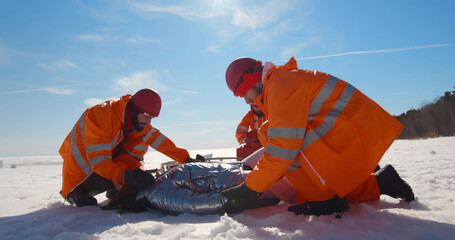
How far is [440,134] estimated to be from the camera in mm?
21922

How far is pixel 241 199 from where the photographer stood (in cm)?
195

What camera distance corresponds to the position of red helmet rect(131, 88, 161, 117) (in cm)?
316

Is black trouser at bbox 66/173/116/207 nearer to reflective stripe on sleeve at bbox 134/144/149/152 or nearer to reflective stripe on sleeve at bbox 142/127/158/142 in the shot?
reflective stripe on sleeve at bbox 134/144/149/152

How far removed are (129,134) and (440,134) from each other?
26.3 m

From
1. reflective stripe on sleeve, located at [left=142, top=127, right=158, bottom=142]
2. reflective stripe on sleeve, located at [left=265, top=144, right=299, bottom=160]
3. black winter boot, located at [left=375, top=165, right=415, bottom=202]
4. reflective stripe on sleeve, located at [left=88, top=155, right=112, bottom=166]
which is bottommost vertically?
black winter boot, located at [left=375, top=165, right=415, bottom=202]

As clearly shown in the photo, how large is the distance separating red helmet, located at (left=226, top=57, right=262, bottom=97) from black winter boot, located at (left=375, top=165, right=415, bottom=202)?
49.1 inches

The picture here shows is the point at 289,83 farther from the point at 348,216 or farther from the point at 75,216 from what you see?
the point at 75,216

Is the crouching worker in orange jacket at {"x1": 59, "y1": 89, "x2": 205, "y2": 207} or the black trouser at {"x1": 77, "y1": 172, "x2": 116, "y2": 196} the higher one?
the crouching worker in orange jacket at {"x1": 59, "y1": 89, "x2": 205, "y2": 207}

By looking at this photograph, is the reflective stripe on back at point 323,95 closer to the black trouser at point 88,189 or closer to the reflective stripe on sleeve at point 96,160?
the reflective stripe on sleeve at point 96,160

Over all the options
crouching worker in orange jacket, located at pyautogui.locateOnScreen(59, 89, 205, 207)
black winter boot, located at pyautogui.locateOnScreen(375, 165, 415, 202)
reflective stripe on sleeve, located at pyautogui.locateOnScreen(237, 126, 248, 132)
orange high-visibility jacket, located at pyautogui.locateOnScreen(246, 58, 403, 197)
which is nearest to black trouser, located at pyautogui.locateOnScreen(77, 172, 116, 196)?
crouching worker in orange jacket, located at pyautogui.locateOnScreen(59, 89, 205, 207)

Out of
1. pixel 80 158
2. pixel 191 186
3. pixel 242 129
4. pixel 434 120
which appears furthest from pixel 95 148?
pixel 434 120

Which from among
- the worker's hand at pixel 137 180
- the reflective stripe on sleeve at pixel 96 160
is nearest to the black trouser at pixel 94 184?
the reflective stripe on sleeve at pixel 96 160

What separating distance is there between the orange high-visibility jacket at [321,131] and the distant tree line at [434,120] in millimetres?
24443

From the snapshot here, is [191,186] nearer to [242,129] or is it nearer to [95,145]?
[95,145]
